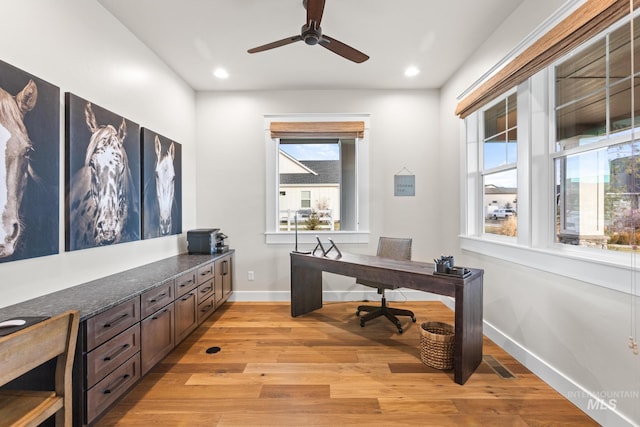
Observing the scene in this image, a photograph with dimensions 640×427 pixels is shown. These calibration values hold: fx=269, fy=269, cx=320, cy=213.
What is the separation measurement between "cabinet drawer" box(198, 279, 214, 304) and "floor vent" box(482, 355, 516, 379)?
8.92 ft

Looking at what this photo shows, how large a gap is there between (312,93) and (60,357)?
3568 millimetres

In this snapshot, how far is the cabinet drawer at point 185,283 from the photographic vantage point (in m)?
2.38

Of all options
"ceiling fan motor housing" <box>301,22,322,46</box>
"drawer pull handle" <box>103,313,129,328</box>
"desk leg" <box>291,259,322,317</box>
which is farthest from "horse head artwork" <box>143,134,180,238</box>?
"ceiling fan motor housing" <box>301,22,322,46</box>

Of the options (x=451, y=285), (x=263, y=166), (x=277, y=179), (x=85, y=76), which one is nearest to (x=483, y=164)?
(x=451, y=285)

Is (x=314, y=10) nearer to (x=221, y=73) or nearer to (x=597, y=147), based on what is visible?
A: (x=221, y=73)

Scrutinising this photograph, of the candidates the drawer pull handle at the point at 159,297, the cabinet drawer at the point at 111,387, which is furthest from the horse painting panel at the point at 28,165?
the cabinet drawer at the point at 111,387

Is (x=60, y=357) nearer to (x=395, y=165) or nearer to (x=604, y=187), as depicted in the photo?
(x=604, y=187)

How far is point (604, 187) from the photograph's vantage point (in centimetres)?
170

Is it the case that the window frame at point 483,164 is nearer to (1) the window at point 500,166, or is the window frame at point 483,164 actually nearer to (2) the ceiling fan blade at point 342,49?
(1) the window at point 500,166

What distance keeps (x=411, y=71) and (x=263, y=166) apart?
223 centimetres

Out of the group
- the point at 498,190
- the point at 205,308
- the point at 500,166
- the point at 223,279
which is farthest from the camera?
the point at 223,279

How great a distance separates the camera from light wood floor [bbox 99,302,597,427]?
1688 millimetres

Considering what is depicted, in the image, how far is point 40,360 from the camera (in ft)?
3.57

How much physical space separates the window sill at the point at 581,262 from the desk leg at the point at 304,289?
6.59 ft
